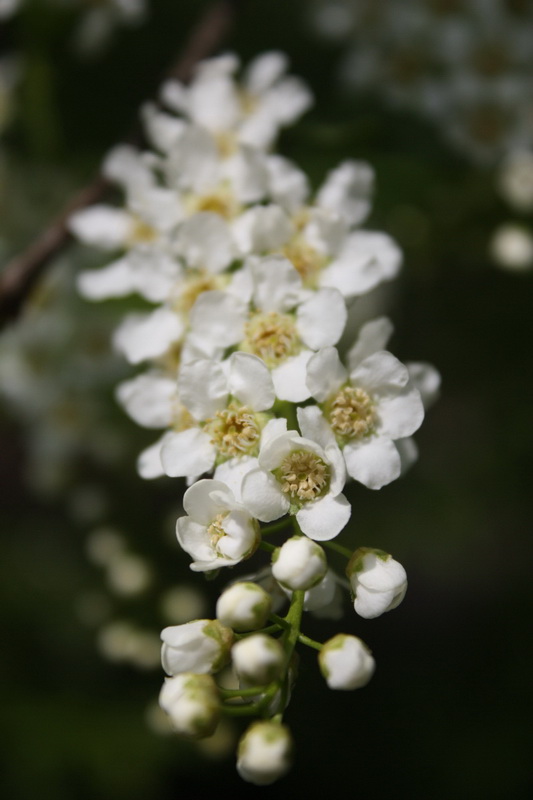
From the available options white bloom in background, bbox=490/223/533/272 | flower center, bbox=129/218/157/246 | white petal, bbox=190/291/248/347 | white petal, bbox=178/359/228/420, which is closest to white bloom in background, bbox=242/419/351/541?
white petal, bbox=178/359/228/420

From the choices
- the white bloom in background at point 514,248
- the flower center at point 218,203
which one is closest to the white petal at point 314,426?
the flower center at point 218,203

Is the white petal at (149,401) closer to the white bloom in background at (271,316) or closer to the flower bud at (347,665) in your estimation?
the white bloom in background at (271,316)

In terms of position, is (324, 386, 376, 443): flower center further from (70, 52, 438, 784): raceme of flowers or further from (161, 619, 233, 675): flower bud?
(161, 619, 233, 675): flower bud

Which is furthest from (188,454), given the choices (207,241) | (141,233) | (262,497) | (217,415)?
(141,233)

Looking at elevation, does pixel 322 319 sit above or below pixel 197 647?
above

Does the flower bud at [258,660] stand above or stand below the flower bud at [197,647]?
below

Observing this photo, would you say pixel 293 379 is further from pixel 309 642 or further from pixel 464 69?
pixel 464 69
